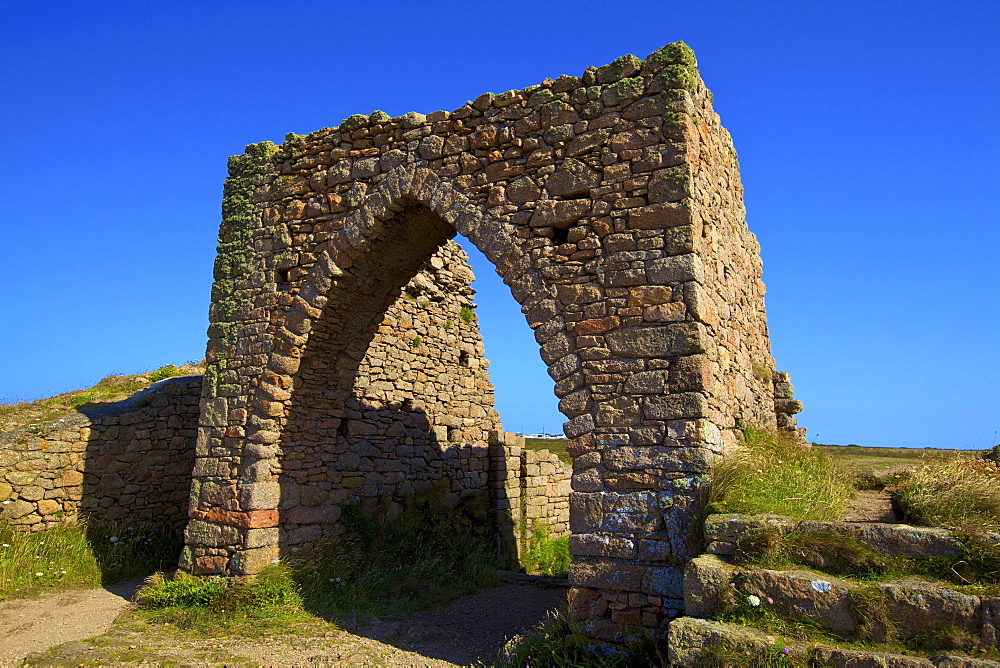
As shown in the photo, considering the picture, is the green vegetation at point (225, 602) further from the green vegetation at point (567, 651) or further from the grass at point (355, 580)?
the green vegetation at point (567, 651)

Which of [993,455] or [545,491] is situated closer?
[993,455]

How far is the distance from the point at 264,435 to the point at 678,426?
15.5 feet

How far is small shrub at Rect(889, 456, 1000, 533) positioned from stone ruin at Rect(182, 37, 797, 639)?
1.43 m

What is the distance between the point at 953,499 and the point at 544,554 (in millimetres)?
7792

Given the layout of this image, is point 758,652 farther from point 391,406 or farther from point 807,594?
point 391,406

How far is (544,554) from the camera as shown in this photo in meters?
11.5

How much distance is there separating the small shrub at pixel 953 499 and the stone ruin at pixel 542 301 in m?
1.43

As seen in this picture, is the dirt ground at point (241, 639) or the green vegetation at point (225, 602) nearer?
the dirt ground at point (241, 639)

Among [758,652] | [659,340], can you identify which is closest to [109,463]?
[659,340]

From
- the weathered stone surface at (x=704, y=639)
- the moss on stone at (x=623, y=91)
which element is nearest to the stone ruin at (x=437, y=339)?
the moss on stone at (x=623, y=91)

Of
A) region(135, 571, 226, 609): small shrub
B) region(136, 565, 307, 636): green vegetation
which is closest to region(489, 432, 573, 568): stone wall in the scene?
region(136, 565, 307, 636): green vegetation

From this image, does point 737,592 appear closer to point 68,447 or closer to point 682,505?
point 682,505

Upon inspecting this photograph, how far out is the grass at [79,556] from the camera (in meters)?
7.90

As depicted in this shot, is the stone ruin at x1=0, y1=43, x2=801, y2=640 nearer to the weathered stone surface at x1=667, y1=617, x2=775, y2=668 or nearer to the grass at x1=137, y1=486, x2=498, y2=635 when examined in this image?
the grass at x1=137, y1=486, x2=498, y2=635
